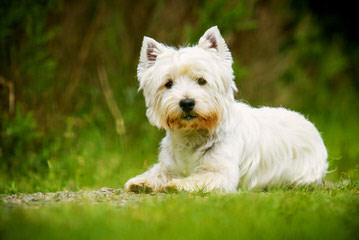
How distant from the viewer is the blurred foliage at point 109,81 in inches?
298

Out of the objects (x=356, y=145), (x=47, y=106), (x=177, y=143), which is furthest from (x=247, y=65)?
(x=177, y=143)

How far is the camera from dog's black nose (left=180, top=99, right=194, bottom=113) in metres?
5.01

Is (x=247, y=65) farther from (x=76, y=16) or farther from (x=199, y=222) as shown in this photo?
(x=199, y=222)

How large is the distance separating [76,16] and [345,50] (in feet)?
22.5

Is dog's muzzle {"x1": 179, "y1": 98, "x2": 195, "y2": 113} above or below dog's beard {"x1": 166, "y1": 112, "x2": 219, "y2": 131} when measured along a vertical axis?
above

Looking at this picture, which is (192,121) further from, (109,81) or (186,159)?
(109,81)

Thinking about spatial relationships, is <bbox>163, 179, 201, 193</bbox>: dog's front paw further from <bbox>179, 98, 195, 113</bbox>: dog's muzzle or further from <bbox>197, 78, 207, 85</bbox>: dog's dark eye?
<bbox>197, 78, 207, 85</bbox>: dog's dark eye

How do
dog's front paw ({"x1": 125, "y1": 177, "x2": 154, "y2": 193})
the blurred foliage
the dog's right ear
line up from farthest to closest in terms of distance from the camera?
the blurred foliage → the dog's right ear → dog's front paw ({"x1": 125, "y1": 177, "x2": 154, "y2": 193})

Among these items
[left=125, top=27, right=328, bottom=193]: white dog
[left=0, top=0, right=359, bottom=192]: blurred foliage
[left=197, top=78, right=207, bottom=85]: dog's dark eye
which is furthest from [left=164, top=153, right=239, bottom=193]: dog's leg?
[left=0, top=0, right=359, bottom=192]: blurred foliage

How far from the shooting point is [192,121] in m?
5.11

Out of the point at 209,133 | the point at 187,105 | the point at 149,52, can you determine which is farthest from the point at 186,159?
the point at 149,52

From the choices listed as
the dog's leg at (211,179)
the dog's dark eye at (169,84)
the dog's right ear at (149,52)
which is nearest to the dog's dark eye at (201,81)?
the dog's dark eye at (169,84)

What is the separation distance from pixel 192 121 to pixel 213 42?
38.0 inches

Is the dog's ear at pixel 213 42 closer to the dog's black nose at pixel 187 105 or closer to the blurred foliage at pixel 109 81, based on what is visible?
the dog's black nose at pixel 187 105
